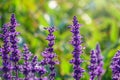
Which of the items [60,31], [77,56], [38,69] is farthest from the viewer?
[60,31]

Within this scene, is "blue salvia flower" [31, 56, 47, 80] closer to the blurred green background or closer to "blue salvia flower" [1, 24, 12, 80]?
"blue salvia flower" [1, 24, 12, 80]

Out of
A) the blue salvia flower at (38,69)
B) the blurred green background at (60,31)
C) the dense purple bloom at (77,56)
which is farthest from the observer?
the blurred green background at (60,31)

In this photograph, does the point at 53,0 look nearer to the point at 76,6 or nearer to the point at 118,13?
the point at 76,6

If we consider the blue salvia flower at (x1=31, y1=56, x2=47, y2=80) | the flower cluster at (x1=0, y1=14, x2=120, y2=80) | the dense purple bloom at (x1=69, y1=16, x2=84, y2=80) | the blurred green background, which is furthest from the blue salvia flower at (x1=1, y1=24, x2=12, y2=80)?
the blurred green background

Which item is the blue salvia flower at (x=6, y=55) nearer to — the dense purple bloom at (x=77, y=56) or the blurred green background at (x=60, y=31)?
the dense purple bloom at (x=77, y=56)

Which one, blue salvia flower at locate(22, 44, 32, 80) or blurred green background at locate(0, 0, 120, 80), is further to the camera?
blurred green background at locate(0, 0, 120, 80)

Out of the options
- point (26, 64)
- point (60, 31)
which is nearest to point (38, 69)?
point (26, 64)

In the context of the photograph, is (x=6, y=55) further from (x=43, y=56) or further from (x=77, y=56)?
(x=77, y=56)

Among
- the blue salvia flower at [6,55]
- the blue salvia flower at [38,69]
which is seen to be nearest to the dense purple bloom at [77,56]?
the blue salvia flower at [38,69]

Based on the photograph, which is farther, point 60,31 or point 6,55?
point 60,31

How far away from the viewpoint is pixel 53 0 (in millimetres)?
8656

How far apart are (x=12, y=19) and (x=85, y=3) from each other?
22.8 feet

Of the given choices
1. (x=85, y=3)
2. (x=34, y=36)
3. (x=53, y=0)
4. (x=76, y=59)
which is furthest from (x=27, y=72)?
(x=85, y=3)

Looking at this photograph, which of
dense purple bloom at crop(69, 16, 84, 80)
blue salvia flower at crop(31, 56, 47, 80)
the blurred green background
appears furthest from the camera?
the blurred green background
